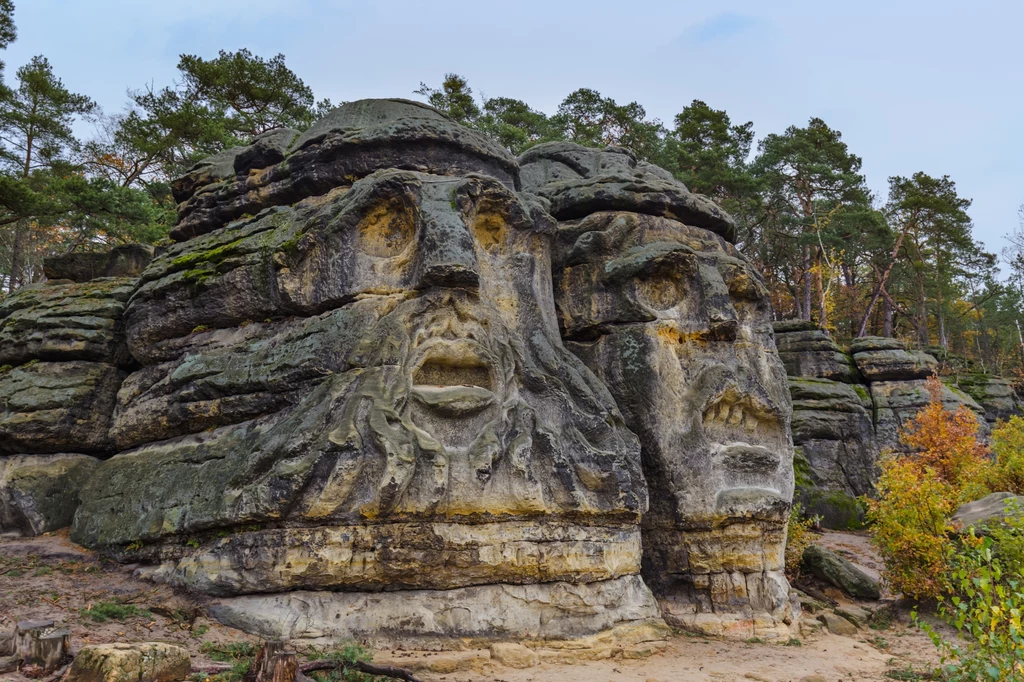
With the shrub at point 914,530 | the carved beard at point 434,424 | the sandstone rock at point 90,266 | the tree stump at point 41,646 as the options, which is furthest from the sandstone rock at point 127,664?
the shrub at point 914,530

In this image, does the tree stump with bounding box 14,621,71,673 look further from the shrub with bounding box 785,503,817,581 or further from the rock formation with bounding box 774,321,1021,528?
the rock formation with bounding box 774,321,1021,528

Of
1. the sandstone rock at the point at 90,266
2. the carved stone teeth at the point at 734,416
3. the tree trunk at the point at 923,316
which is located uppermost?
the tree trunk at the point at 923,316

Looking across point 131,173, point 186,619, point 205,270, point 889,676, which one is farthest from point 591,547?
point 131,173

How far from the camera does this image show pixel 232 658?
27.2ft

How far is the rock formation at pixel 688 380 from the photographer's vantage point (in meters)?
12.3

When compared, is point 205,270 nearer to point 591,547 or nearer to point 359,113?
point 359,113

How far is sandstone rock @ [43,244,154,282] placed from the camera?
52.7 ft

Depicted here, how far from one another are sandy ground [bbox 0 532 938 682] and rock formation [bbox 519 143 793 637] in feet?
3.44

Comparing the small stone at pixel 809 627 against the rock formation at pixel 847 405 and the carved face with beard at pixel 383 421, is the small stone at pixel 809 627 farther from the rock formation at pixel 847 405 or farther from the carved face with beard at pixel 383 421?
the rock formation at pixel 847 405

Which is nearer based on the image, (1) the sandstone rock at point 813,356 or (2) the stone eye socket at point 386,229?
(2) the stone eye socket at point 386,229

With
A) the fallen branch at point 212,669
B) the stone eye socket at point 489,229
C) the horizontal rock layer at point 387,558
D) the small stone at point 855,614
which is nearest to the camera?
the fallen branch at point 212,669

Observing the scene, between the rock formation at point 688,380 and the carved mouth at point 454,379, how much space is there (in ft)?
9.61

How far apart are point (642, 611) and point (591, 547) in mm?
1363

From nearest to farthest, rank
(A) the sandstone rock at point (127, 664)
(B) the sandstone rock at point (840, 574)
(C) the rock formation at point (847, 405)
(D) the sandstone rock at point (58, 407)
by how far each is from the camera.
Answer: (A) the sandstone rock at point (127, 664)
(D) the sandstone rock at point (58, 407)
(B) the sandstone rock at point (840, 574)
(C) the rock formation at point (847, 405)
